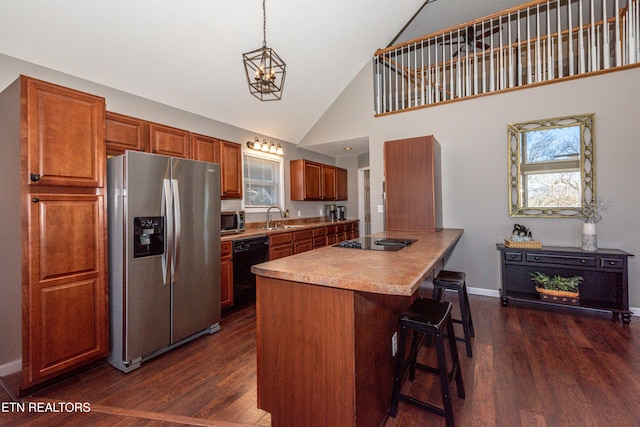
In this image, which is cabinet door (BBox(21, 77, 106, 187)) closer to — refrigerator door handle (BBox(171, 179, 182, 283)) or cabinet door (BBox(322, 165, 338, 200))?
refrigerator door handle (BBox(171, 179, 182, 283))

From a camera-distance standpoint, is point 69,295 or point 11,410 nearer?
point 11,410

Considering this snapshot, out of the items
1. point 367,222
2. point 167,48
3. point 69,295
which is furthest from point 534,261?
→ point 167,48

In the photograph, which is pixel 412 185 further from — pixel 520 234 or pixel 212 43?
pixel 212 43

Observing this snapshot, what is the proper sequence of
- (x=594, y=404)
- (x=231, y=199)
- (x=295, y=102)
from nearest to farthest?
(x=594, y=404)
(x=231, y=199)
(x=295, y=102)

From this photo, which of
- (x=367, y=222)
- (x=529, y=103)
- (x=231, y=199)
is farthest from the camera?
(x=367, y=222)

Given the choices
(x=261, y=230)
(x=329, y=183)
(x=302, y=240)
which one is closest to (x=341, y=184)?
(x=329, y=183)

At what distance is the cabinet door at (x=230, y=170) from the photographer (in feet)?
12.5

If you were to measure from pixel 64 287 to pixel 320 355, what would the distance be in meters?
1.91

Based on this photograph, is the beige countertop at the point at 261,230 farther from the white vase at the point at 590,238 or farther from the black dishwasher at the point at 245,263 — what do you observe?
the white vase at the point at 590,238

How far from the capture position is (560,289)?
3.10 meters

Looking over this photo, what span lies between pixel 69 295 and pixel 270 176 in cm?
336

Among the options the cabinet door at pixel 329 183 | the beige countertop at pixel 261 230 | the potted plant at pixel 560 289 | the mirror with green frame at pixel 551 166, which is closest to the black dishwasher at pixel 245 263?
the beige countertop at pixel 261 230

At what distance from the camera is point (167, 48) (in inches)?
114

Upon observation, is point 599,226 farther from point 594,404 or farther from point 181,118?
point 181,118
